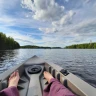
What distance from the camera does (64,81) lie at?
2234 mm

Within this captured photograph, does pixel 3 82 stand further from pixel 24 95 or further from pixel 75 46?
pixel 75 46

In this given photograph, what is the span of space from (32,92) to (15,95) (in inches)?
22.0

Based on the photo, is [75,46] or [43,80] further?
[75,46]

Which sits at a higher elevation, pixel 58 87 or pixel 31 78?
pixel 58 87

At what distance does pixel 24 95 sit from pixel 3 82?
43 centimetres

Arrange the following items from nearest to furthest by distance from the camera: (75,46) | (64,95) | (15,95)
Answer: (64,95)
(15,95)
(75,46)

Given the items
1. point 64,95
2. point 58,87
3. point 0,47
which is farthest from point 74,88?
point 0,47

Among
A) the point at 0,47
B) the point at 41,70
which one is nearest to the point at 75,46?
the point at 0,47

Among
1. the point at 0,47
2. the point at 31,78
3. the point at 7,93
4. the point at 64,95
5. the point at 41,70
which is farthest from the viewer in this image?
the point at 0,47

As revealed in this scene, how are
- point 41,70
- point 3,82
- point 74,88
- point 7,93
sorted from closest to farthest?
1. point 7,93
2. point 74,88
3. point 3,82
4. point 41,70

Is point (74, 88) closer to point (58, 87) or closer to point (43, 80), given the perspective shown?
point (58, 87)

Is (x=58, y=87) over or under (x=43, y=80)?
over

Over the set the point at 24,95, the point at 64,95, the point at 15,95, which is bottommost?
the point at 24,95

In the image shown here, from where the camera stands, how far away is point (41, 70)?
341cm
